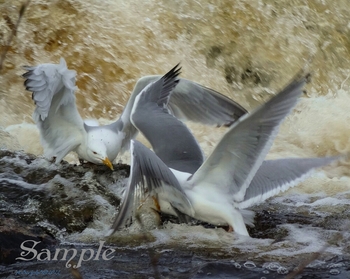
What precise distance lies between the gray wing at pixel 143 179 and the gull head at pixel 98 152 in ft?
3.80

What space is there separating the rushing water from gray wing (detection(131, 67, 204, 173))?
0.97 meters

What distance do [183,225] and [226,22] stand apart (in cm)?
383

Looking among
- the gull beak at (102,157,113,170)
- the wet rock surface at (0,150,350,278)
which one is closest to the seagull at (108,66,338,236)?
the wet rock surface at (0,150,350,278)

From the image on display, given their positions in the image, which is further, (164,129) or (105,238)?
(164,129)

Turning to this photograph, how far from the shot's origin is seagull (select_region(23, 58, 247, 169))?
4723mm

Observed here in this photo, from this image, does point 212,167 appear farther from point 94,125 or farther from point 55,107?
point 94,125

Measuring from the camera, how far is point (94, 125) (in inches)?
206

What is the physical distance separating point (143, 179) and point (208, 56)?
3.87 m

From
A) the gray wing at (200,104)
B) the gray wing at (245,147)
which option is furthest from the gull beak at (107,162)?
the gray wing at (245,147)

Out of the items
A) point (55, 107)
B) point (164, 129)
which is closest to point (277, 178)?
point (164, 129)

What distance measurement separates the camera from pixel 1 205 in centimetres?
413

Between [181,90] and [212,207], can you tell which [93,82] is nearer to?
[181,90]

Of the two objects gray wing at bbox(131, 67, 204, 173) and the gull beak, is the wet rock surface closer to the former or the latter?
the gull beak

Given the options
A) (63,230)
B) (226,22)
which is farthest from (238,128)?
(226,22)
